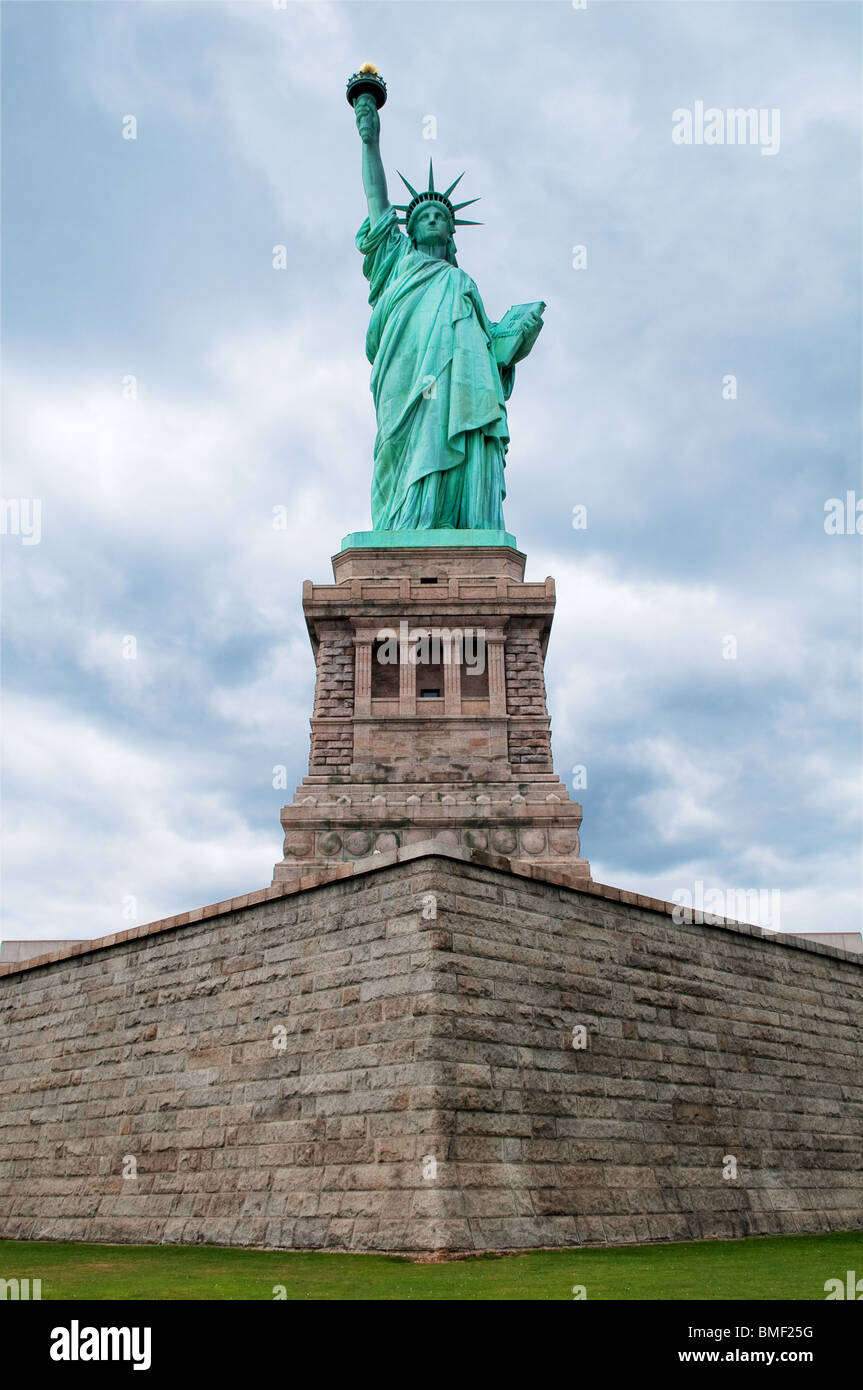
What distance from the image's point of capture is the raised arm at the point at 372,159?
34.3 m

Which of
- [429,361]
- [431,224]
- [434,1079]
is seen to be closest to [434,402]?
[429,361]

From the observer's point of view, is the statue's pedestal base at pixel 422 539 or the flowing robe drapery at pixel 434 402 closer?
the statue's pedestal base at pixel 422 539

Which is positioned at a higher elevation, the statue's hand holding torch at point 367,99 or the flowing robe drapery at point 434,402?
the statue's hand holding torch at point 367,99

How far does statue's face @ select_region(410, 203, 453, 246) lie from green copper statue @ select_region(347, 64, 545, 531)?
0.10 ft

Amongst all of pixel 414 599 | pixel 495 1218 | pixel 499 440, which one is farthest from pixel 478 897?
pixel 499 440

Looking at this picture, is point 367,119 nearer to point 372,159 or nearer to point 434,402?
point 372,159

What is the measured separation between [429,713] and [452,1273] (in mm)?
19108

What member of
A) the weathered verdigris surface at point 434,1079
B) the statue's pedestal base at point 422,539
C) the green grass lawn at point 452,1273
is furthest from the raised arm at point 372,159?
the green grass lawn at point 452,1273

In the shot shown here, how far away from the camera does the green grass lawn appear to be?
6.89 m

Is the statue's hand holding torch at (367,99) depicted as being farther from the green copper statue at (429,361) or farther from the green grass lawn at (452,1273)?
the green grass lawn at (452,1273)

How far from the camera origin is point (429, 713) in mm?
26516

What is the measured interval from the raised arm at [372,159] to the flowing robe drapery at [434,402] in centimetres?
42

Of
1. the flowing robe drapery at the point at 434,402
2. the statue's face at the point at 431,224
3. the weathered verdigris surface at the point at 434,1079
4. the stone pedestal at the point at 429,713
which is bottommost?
the weathered verdigris surface at the point at 434,1079

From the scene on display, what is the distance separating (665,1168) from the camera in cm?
1088
